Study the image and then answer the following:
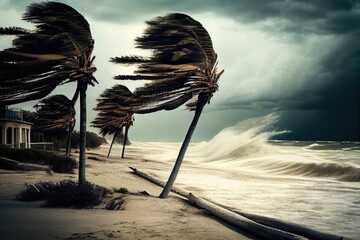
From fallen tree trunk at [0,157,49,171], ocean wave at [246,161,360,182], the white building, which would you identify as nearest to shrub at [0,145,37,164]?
fallen tree trunk at [0,157,49,171]

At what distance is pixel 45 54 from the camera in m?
8.83

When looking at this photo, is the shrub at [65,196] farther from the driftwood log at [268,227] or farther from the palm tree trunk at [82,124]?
the driftwood log at [268,227]

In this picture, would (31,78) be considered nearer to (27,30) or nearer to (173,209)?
(27,30)

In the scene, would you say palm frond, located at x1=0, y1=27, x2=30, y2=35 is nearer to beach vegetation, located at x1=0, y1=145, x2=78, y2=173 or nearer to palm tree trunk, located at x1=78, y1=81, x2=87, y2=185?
palm tree trunk, located at x1=78, y1=81, x2=87, y2=185

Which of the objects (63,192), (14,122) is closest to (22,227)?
(63,192)

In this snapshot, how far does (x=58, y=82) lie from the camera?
32.1 feet

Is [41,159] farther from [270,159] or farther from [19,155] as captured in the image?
[270,159]

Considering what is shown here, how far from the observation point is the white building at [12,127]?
36938mm

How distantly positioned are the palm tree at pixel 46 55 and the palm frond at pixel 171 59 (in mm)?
1057

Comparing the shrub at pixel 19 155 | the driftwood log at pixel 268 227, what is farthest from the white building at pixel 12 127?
the driftwood log at pixel 268 227

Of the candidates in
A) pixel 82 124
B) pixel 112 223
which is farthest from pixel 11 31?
pixel 112 223

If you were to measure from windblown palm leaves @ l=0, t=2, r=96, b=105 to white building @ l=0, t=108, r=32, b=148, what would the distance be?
28.4m

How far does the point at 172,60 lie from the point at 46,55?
10.3ft

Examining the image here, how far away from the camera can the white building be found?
36938 mm
